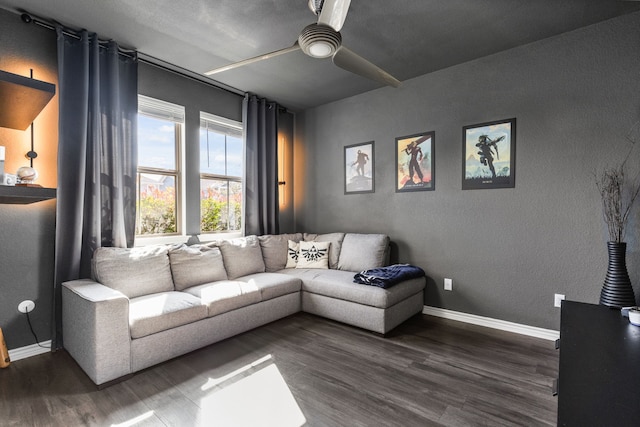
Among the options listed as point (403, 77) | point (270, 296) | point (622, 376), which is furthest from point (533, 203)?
point (270, 296)

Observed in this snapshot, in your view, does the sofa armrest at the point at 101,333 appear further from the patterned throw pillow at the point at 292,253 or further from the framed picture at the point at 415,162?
the framed picture at the point at 415,162

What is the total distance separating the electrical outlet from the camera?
96.9 inches

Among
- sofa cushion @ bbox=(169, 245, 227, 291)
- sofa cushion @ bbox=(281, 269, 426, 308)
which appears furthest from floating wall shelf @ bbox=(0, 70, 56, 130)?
sofa cushion @ bbox=(281, 269, 426, 308)

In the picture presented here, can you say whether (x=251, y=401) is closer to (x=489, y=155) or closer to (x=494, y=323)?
(x=494, y=323)

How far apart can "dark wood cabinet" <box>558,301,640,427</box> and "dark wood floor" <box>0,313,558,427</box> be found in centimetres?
81

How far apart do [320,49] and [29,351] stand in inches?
125

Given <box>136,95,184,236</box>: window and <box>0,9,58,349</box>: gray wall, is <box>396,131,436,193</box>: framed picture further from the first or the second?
<box>0,9,58,349</box>: gray wall

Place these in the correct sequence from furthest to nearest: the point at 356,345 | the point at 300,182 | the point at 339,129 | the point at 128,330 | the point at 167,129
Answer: the point at 300,182
the point at 339,129
the point at 167,129
the point at 356,345
the point at 128,330

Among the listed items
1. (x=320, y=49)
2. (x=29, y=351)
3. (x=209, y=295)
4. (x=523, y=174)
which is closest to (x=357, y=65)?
(x=320, y=49)

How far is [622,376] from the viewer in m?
0.89

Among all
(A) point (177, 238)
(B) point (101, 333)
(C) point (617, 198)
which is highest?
(C) point (617, 198)

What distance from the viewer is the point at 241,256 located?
356 cm

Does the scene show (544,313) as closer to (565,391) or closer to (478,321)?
(478,321)

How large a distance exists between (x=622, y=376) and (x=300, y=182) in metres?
4.27
